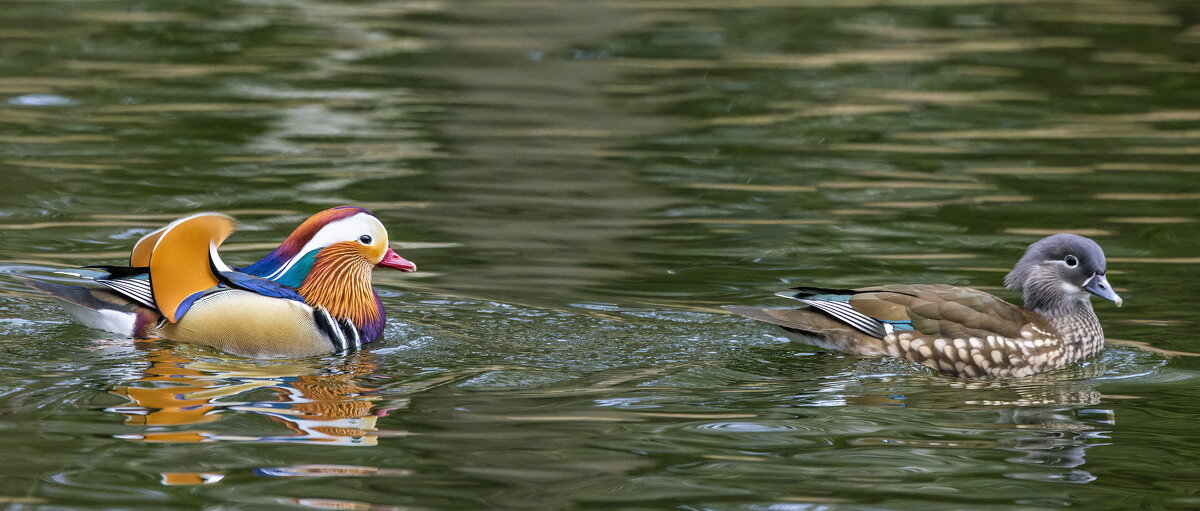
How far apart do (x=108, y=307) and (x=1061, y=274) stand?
429 cm

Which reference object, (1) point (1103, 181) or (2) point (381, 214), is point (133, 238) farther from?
(1) point (1103, 181)

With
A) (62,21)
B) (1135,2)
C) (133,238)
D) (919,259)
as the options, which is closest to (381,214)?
(133,238)

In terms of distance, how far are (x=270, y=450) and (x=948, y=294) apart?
336 centimetres

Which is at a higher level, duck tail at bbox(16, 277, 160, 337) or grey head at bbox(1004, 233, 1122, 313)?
grey head at bbox(1004, 233, 1122, 313)

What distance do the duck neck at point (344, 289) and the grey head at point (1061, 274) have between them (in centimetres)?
304

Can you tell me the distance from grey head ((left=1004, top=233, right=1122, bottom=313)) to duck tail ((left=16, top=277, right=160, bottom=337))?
3978 millimetres

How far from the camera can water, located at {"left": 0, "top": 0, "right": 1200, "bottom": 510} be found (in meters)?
5.87

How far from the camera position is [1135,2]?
62.9ft

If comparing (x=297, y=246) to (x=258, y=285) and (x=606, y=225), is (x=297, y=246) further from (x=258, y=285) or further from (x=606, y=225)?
(x=606, y=225)

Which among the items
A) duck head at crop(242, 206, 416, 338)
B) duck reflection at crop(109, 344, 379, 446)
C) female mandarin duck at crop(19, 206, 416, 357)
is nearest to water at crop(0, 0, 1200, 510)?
duck reflection at crop(109, 344, 379, 446)

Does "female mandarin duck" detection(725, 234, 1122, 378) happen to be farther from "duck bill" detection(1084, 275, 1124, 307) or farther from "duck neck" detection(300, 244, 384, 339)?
"duck neck" detection(300, 244, 384, 339)

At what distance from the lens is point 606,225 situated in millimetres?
10164

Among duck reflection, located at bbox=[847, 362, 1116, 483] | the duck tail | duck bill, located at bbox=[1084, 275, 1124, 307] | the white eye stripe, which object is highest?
the white eye stripe

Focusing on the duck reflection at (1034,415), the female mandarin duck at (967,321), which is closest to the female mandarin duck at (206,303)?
the female mandarin duck at (967,321)
